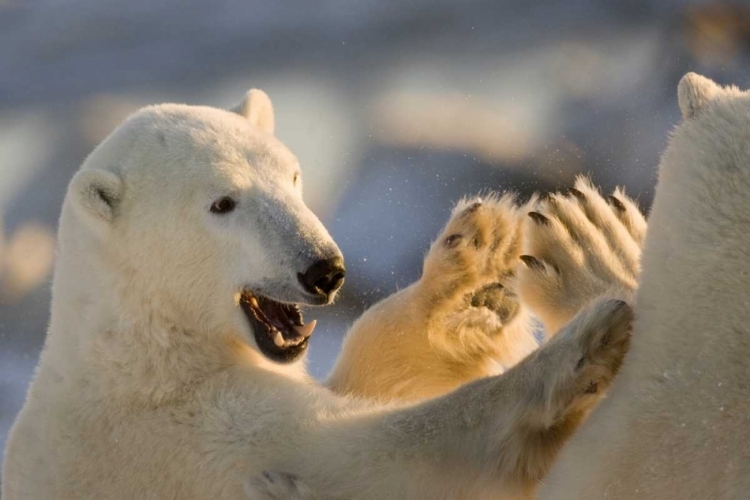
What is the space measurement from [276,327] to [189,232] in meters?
0.37

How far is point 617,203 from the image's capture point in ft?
9.87

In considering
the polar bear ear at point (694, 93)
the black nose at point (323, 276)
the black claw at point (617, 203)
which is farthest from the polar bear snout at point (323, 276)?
the polar bear ear at point (694, 93)

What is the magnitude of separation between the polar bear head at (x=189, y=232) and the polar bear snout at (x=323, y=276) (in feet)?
0.30

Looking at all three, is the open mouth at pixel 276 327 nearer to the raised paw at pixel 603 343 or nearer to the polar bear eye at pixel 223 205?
the polar bear eye at pixel 223 205

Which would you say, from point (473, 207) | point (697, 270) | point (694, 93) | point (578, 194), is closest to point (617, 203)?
point (578, 194)

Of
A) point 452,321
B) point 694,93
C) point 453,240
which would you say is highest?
point 694,93

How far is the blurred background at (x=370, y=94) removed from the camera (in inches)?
199

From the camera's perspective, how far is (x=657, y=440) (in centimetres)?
188

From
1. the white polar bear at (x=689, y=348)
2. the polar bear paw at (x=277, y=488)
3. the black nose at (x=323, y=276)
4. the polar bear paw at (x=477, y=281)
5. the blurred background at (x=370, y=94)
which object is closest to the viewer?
the white polar bear at (x=689, y=348)

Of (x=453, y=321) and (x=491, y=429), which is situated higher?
(x=491, y=429)

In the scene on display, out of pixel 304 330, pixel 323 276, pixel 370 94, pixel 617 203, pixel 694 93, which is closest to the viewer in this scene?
pixel 694 93

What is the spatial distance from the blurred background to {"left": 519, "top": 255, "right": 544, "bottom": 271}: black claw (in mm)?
1794

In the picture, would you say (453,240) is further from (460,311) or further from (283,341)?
(283,341)

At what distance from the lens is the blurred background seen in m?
5.06
